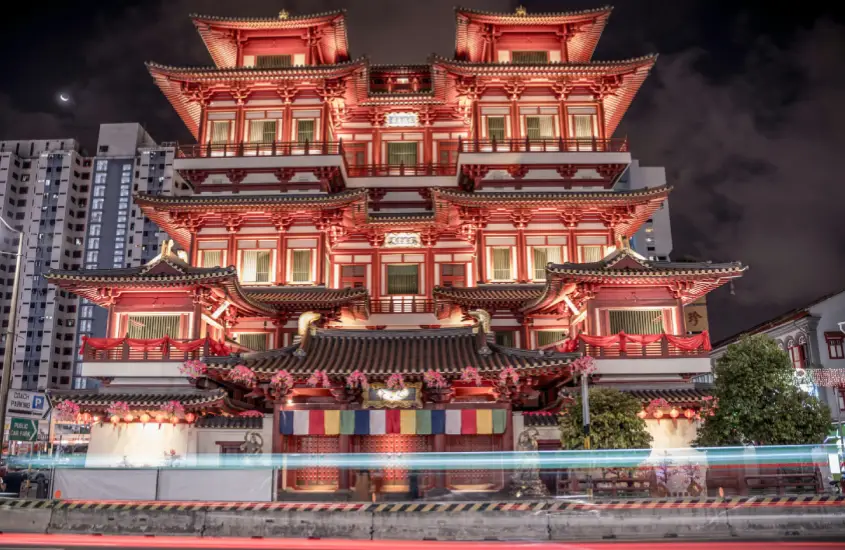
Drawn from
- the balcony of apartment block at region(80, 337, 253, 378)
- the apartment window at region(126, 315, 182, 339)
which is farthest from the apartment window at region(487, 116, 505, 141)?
the apartment window at region(126, 315, 182, 339)

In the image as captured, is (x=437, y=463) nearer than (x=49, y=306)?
Yes

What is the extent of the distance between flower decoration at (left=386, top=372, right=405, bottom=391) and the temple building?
0.33ft

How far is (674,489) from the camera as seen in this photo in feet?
90.1

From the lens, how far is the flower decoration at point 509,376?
1009 inches

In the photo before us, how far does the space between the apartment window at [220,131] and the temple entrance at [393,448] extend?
70.7ft

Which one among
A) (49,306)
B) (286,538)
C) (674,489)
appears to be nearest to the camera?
(286,538)

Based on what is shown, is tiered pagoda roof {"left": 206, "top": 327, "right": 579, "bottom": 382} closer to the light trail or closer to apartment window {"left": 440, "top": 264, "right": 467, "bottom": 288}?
the light trail

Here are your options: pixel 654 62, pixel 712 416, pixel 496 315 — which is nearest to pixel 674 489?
pixel 712 416

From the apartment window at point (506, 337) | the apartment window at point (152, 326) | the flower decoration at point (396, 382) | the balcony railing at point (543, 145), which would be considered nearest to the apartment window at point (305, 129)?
the balcony railing at point (543, 145)

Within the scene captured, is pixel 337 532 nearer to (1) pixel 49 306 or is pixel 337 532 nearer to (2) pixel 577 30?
(2) pixel 577 30

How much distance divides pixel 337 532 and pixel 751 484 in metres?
14.0

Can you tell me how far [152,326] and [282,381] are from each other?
9391mm

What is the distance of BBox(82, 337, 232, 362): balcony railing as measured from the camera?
29.5 m

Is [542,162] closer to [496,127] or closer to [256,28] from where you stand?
[496,127]
